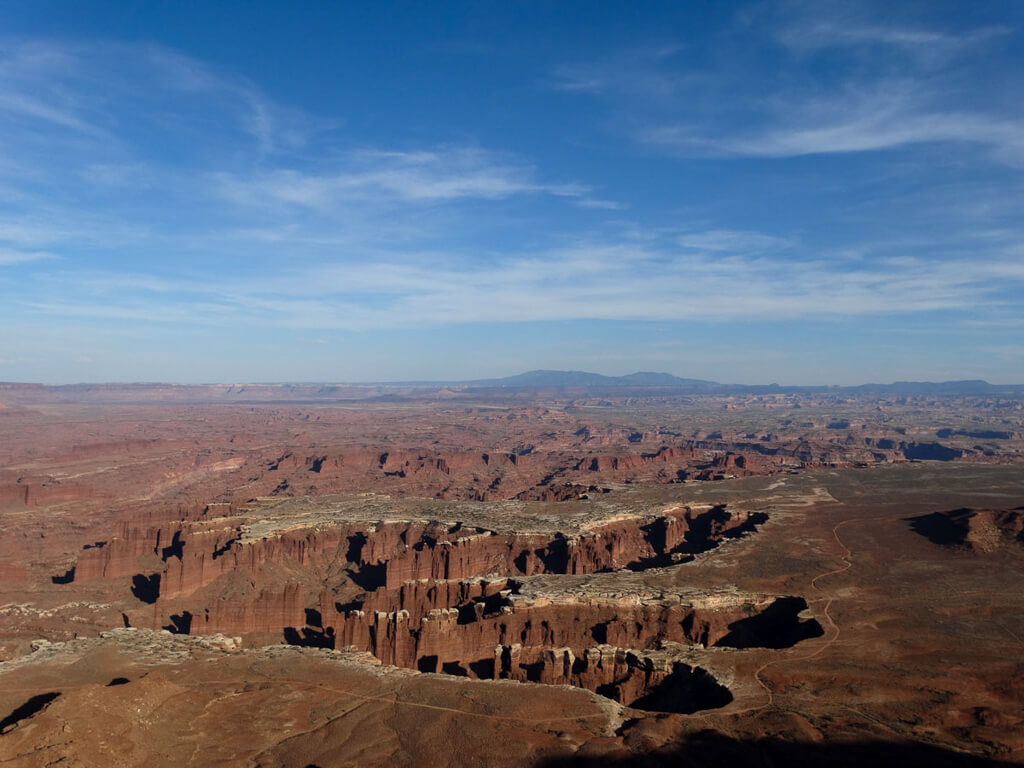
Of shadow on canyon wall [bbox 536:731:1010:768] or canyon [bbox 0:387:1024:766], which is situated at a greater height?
shadow on canyon wall [bbox 536:731:1010:768]

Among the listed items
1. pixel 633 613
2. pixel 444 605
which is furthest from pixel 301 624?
pixel 633 613

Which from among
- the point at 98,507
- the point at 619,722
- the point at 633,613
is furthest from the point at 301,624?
the point at 98,507

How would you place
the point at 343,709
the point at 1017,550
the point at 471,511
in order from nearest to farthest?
the point at 343,709 < the point at 1017,550 < the point at 471,511

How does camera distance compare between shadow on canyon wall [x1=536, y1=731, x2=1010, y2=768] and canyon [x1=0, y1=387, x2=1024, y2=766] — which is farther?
canyon [x1=0, y1=387, x2=1024, y2=766]

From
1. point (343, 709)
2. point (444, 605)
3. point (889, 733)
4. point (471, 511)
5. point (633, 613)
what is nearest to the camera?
point (889, 733)

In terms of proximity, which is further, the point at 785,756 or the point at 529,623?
the point at 529,623

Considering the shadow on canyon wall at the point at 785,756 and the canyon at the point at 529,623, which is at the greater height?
the shadow on canyon wall at the point at 785,756

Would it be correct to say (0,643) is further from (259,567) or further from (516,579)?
(516,579)

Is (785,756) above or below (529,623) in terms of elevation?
above

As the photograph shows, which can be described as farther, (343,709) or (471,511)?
(471,511)

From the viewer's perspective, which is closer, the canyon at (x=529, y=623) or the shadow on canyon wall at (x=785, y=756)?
the shadow on canyon wall at (x=785, y=756)

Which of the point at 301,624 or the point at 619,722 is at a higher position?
the point at 619,722
